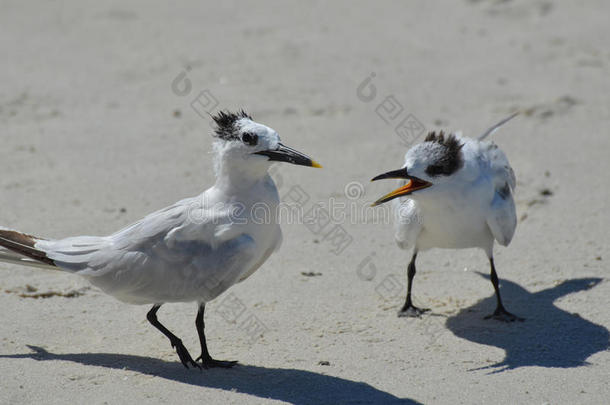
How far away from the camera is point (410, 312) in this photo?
17.2ft

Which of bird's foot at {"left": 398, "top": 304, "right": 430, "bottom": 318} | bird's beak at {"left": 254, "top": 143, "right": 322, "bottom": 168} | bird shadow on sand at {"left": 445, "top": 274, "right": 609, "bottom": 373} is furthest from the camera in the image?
bird's foot at {"left": 398, "top": 304, "right": 430, "bottom": 318}

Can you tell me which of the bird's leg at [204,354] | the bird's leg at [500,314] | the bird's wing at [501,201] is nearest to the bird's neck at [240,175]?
the bird's leg at [204,354]

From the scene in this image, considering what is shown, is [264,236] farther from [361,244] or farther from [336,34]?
[336,34]

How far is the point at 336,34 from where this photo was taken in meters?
10.1

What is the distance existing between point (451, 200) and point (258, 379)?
5.25ft

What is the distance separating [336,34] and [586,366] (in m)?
6.48

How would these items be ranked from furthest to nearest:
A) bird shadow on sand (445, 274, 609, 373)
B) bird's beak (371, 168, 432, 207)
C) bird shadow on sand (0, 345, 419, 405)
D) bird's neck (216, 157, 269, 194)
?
bird's beak (371, 168, 432, 207)
bird shadow on sand (445, 274, 609, 373)
bird's neck (216, 157, 269, 194)
bird shadow on sand (0, 345, 419, 405)

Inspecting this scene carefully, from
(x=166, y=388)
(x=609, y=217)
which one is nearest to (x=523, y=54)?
(x=609, y=217)

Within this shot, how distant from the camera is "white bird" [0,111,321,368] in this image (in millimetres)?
4352

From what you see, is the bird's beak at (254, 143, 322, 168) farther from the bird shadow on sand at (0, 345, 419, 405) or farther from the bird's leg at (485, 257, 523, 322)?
the bird's leg at (485, 257, 523, 322)

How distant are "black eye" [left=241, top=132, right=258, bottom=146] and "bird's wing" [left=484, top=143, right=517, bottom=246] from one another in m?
1.62

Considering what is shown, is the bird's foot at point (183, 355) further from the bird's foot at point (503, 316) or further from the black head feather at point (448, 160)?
the bird's foot at point (503, 316)

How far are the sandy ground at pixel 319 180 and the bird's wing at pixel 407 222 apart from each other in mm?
482

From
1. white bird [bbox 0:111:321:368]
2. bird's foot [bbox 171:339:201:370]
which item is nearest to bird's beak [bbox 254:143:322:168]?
white bird [bbox 0:111:321:368]
